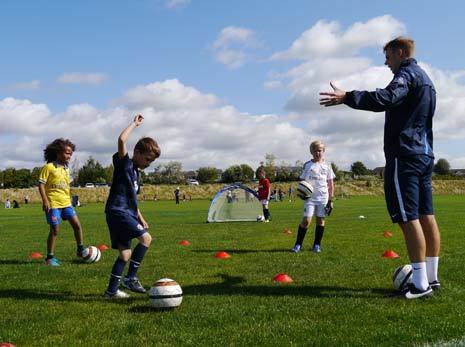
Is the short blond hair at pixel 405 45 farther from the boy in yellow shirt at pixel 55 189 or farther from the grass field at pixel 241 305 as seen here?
the boy in yellow shirt at pixel 55 189

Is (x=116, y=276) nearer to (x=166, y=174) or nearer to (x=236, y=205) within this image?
(x=236, y=205)

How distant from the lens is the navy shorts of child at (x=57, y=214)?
877 cm

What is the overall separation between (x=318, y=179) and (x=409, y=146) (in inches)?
180

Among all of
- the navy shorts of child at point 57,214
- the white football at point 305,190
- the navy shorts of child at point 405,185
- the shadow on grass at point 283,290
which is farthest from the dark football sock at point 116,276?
the white football at point 305,190

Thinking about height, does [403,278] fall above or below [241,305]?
above

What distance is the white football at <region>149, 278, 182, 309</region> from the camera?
505 cm

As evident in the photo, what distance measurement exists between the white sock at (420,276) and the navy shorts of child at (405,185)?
516 millimetres

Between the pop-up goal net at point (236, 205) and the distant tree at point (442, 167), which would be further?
the distant tree at point (442, 167)

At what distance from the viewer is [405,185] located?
5.30m

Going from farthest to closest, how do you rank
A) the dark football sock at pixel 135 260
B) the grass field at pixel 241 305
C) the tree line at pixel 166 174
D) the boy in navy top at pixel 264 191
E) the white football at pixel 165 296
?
the tree line at pixel 166 174 < the boy in navy top at pixel 264 191 < the dark football sock at pixel 135 260 < the white football at pixel 165 296 < the grass field at pixel 241 305

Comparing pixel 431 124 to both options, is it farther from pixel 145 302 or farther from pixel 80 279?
pixel 80 279

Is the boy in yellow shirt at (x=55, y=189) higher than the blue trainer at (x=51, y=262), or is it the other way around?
the boy in yellow shirt at (x=55, y=189)

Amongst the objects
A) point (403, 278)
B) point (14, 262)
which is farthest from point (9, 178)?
point (403, 278)

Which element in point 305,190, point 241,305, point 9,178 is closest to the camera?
point 241,305
